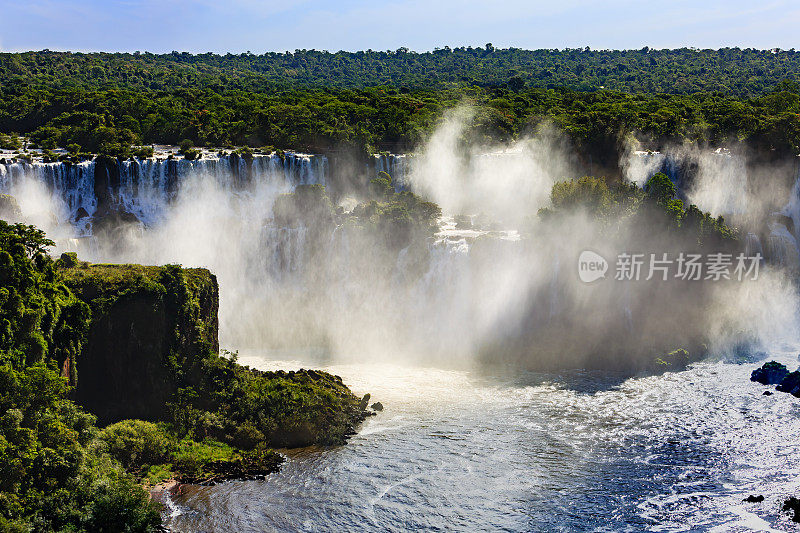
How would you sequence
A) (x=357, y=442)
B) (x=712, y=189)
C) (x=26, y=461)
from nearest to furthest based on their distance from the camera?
(x=26, y=461), (x=357, y=442), (x=712, y=189)

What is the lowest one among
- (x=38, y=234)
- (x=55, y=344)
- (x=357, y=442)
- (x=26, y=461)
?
(x=357, y=442)

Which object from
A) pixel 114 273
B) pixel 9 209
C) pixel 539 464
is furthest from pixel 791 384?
pixel 9 209

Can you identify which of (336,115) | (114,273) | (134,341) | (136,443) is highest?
(336,115)

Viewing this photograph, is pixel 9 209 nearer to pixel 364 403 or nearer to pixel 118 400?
pixel 118 400

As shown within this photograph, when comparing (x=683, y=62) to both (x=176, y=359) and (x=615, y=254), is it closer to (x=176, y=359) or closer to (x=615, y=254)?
(x=615, y=254)

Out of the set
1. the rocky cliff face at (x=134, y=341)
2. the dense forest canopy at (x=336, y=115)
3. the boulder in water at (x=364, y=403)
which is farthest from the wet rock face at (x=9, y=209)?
the boulder in water at (x=364, y=403)

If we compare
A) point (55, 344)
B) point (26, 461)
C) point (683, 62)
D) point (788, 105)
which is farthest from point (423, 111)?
point (683, 62)

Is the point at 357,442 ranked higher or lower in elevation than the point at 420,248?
lower
